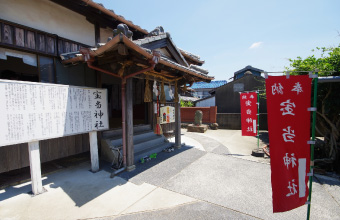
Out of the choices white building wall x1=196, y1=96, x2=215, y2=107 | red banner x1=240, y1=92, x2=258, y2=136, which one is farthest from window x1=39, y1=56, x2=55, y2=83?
white building wall x1=196, y1=96, x2=215, y2=107

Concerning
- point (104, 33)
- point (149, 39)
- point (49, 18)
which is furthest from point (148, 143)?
point (49, 18)

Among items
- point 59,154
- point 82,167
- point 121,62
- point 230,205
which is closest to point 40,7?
point 121,62

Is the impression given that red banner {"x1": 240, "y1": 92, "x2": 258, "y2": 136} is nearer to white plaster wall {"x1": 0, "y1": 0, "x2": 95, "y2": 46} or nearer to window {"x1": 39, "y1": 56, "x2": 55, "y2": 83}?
white plaster wall {"x1": 0, "y1": 0, "x2": 95, "y2": 46}

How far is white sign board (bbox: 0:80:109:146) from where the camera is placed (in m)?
3.94

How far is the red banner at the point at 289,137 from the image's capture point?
10.2 feet

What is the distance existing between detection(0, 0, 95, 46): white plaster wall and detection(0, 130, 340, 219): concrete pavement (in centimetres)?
520

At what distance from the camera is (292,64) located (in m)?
8.21

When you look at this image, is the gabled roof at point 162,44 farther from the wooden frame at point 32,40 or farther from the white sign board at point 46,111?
the wooden frame at point 32,40

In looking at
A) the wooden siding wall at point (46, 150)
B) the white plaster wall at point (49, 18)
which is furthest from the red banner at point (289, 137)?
the white plaster wall at point (49, 18)

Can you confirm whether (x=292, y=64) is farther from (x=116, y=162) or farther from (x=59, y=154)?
(x=59, y=154)

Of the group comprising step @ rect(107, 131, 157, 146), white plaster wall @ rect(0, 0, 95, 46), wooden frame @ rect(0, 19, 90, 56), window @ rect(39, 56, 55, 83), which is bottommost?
step @ rect(107, 131, 157, 146)

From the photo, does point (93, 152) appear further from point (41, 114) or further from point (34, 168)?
point (41, 114)

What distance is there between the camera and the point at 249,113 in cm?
830

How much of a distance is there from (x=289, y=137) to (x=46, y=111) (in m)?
6.06
